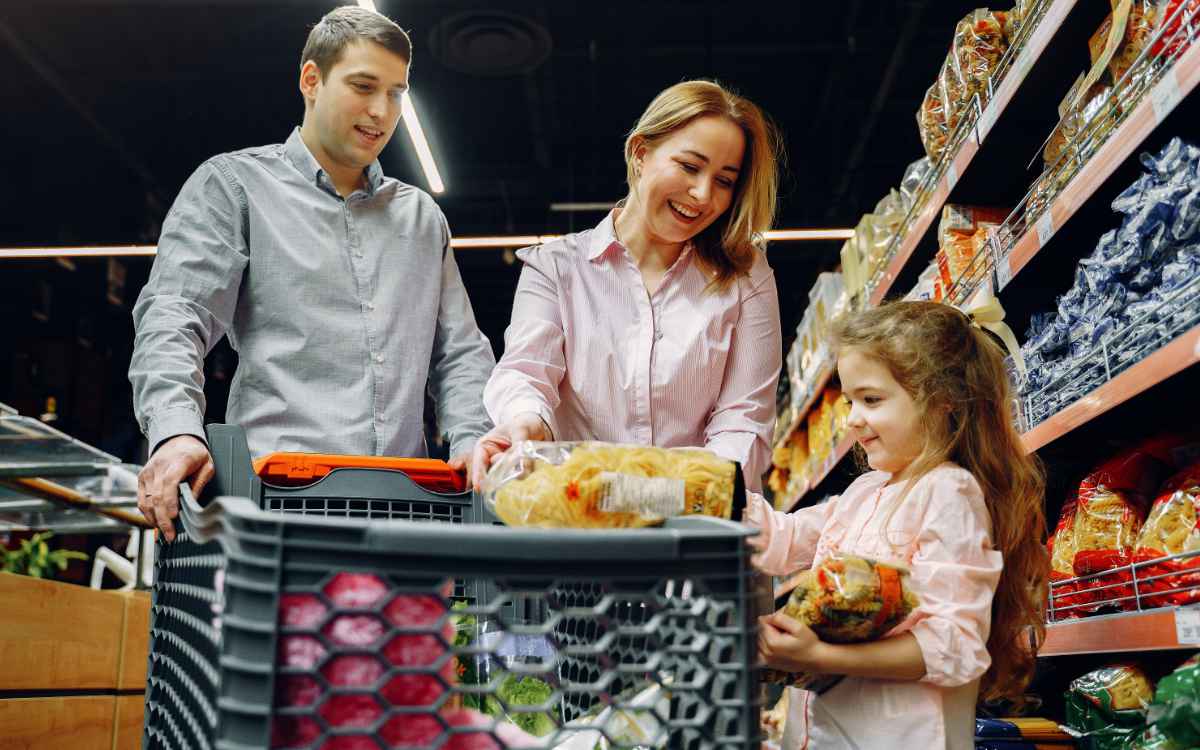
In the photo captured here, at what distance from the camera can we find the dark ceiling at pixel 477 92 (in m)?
6.32

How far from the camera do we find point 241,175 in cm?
171

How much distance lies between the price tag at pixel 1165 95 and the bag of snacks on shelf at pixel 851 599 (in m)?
0.86

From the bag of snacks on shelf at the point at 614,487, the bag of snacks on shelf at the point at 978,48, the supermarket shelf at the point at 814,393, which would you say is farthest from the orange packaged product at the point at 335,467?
the supermarket shelf at the point at 814,393

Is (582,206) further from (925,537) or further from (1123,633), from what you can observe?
(925,537)

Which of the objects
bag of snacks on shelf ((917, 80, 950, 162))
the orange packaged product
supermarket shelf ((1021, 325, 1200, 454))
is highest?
bag of snacks on shelf ((917, 80, 950, 162))

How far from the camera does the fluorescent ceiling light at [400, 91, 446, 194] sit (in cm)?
591

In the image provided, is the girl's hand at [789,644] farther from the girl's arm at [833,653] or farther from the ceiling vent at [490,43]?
the ceiling vent at [490,43]

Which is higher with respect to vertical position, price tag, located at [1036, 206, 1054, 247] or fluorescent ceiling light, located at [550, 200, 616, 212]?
fluorescent ceiling light, located at [550, 200, 616, 212]

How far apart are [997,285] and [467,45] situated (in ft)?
15.3

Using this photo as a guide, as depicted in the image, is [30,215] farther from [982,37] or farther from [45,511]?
[982,37]

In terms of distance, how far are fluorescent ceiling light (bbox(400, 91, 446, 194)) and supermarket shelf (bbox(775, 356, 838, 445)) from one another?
254 cm

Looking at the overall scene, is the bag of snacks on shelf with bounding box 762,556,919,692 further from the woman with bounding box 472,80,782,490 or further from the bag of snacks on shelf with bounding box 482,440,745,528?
the woman with bounding box 472,80,782,490

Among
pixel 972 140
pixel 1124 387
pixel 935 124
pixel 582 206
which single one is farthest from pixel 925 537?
pixel 582 206

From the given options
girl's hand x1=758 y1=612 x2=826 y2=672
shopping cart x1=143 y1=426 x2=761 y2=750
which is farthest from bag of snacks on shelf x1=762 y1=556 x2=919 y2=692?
shopping cart x1=143 y1=426 x2=761 y2=750
